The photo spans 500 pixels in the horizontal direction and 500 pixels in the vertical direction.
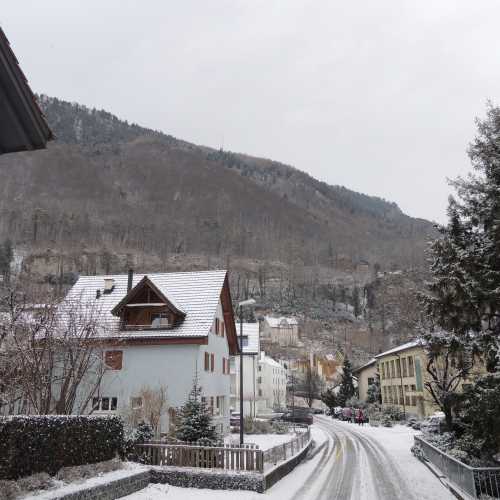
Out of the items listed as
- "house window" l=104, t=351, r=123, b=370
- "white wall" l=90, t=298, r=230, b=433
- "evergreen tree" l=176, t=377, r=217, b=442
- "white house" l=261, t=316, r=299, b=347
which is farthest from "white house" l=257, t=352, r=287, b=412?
"evergreen tree" l=176, t=377, r=217, b=442

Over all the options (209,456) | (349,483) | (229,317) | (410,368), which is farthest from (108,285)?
(410,368)

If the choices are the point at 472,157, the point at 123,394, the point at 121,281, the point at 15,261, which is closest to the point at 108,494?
the point at 123,394

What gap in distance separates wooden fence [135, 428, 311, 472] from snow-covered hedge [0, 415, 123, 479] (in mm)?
1471

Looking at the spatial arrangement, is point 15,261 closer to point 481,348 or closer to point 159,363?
point 159,363

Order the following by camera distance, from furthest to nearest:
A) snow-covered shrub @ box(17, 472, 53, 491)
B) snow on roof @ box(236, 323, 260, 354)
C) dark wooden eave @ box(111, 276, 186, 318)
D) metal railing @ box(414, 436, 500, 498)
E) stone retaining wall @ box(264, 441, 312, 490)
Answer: snow on roof @ box(236, 323, 260, 354), dark wooden eave @ box(111, 276, 186, 318), stone retaining wall @ box(264, 441, 312, 490), metal railing @ box(414, 436, 500, 498), snow-covered shrub @ box(17, 472, 53, 491)

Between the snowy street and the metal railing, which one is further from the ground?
the metal railing

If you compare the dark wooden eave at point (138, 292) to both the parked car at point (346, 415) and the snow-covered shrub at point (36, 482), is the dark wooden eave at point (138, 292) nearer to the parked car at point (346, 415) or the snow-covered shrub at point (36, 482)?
the snow-covered shrub at point (36, 482)

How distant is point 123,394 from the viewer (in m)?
27.4

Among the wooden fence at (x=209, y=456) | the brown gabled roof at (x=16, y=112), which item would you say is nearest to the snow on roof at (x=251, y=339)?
the wooden fence at (x=209, y=456)

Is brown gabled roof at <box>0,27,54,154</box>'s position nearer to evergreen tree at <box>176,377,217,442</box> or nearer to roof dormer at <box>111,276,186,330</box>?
evergreen tree at <box>176,377,217,442</box>

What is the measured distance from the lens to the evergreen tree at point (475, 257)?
14984 millimetres

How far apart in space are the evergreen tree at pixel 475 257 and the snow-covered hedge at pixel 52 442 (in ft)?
40.2

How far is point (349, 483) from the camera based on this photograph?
17.6 meters

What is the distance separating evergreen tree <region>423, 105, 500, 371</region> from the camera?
1498cm
